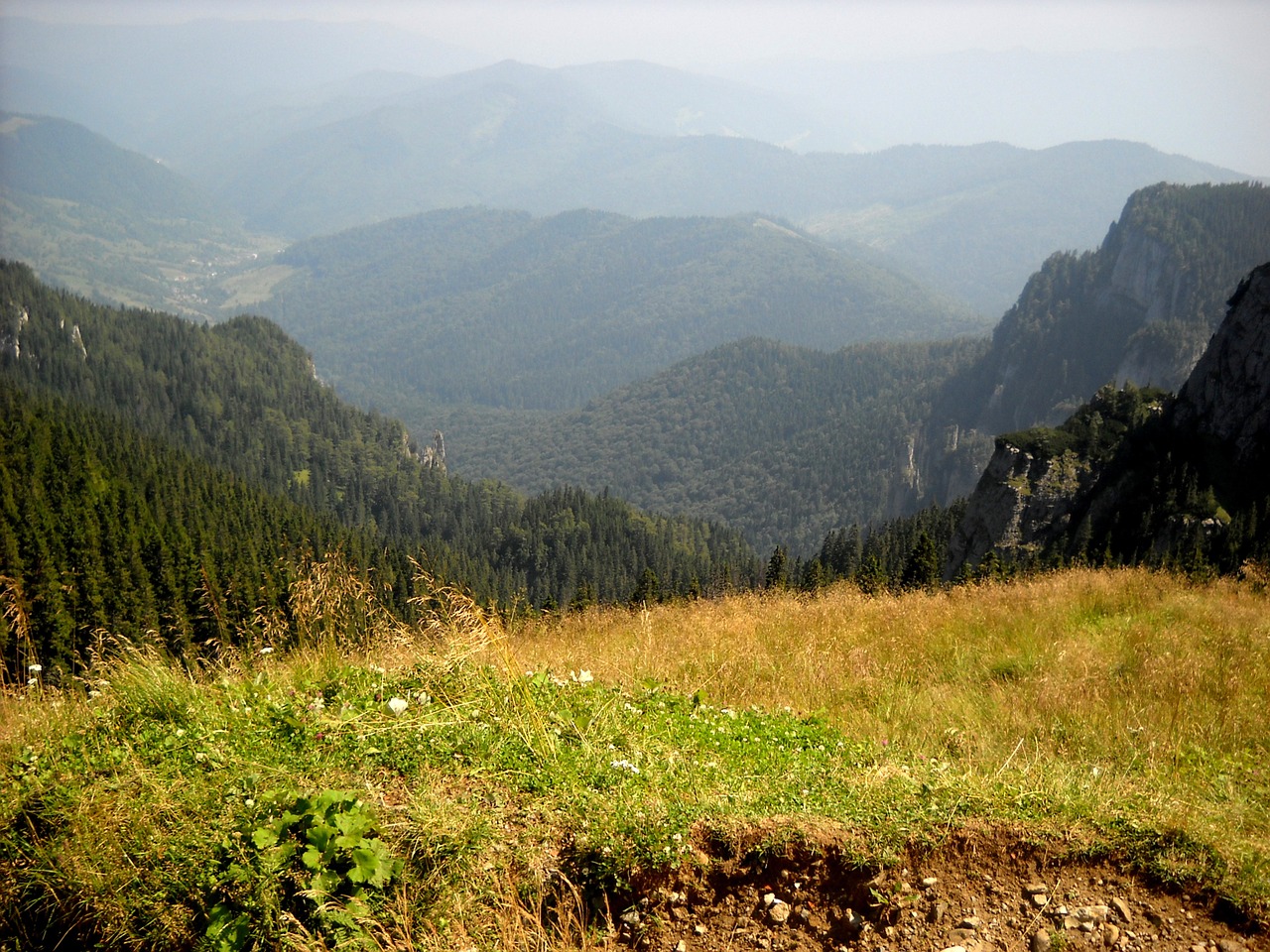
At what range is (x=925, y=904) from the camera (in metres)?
3.94

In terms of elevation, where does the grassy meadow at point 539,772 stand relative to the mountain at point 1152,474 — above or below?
above

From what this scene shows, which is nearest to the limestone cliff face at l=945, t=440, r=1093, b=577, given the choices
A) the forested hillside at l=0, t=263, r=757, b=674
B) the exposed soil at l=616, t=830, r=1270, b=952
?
the forested hillside at l=0, t=263, r=757, b=674

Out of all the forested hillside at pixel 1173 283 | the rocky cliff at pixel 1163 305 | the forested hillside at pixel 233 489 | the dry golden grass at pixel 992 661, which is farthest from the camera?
the forested hillside at pixel 1173 283

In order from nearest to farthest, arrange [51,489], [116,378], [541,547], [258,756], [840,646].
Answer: [258,756] → [840,646] → [51,489] → [541,547] → [116,378]

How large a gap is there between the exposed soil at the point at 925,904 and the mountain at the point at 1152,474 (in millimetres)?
29577

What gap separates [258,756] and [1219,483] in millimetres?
50218

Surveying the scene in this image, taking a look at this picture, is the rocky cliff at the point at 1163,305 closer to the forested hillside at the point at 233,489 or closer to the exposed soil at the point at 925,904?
the forested hillside at the point at 233,489

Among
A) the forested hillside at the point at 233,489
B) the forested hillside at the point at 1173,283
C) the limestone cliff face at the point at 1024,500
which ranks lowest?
the forested hillside at the point at 233,489

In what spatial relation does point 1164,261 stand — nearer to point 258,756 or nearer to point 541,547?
point 541,547

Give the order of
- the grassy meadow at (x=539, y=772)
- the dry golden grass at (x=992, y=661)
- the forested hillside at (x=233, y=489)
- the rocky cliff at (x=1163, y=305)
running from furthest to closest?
the rocky cliff at (x=1163, y=305) → the forested hillside at (x=233, y=489) → the dry golden grass at (x=992, y=661) → the grassy meadow at (x=539, y=772)

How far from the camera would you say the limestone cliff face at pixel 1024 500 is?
166ft

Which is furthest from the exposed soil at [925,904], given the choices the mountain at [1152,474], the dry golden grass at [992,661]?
the mountain at [1152,474]

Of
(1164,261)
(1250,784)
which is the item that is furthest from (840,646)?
(1164,261)

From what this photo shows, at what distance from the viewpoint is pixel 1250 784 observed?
4957 mm
